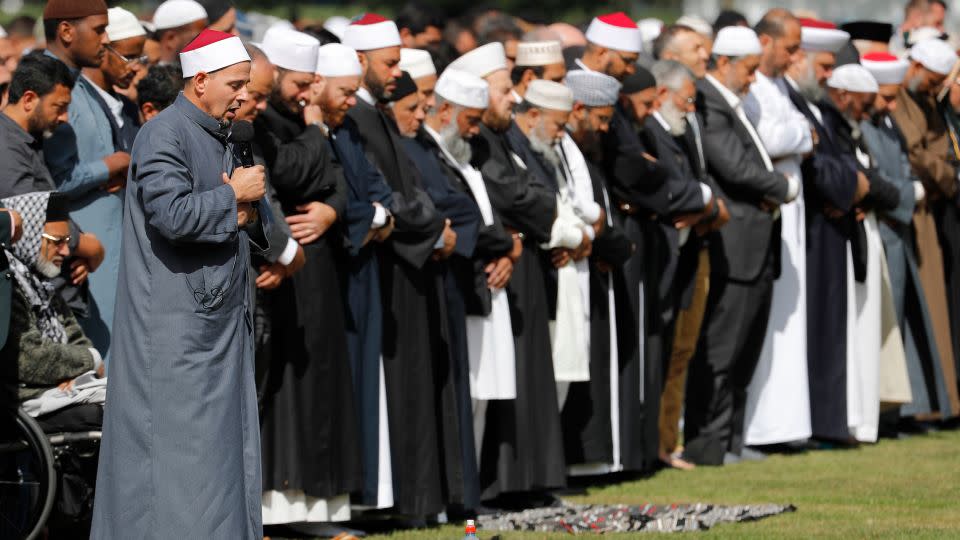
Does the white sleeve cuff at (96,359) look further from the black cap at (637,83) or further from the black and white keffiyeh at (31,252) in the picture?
the black cap at (637,83)

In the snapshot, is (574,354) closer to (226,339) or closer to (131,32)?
(131,32)

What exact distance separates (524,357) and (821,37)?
4.09 m

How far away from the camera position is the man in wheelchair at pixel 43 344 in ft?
26.6

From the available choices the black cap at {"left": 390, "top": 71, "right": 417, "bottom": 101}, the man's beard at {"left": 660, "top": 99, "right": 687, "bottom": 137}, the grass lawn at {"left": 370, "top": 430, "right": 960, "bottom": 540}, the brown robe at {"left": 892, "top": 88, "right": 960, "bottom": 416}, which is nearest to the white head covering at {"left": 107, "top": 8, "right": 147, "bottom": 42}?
the black cap at {"left": 390, "top": 71, "right": 417, "bottom": 101}

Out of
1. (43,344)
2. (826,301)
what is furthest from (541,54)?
(43,344)

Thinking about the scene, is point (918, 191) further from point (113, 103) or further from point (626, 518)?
point (113, 103)

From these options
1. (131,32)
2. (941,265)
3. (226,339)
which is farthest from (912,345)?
(226,339)

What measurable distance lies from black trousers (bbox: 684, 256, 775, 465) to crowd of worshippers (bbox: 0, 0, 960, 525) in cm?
2

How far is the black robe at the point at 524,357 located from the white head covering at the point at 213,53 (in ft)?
11.5

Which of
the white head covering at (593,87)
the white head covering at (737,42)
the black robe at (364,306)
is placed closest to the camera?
the black robe at (364,306)

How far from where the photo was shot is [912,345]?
14.3m

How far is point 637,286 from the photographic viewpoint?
1184cm

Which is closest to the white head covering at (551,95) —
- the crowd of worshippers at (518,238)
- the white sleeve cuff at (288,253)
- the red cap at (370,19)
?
the crowd of worshippers at (518,238)

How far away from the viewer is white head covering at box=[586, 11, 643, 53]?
11.8 m
